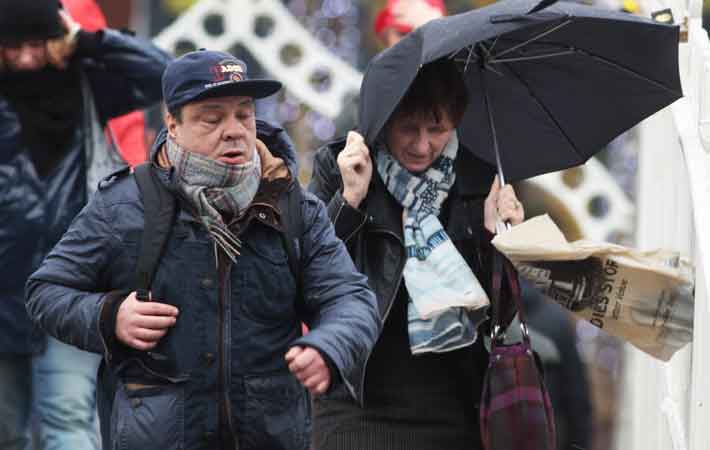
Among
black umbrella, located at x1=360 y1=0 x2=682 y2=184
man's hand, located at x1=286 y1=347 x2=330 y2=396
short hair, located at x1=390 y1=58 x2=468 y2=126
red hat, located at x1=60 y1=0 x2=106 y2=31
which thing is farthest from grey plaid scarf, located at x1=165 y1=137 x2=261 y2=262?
red hat, located at x1=60 y1=0 x2=106 y2=31

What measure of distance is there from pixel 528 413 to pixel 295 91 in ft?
14.4

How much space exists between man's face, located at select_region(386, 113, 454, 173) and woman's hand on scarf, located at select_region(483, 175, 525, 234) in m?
0.20

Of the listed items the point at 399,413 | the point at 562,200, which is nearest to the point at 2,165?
the point at 399,413

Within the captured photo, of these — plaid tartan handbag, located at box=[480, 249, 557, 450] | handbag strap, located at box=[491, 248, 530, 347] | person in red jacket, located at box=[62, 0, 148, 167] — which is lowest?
plaid tartan handbag, located at box=[480, 249, 557, 450]

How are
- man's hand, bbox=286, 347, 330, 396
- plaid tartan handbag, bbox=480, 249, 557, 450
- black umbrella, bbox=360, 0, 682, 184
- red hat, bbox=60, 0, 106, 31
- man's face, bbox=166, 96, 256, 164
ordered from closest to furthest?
man's hand, bbox=286, 347, 330, 396
man's face, bbox=166, 96, 256, 164
plaid tartan handbag, bbox=480, 249, 557, 450
black umbrella, bbox=360, 0, 682, 184
red hat, bbox=60, 0, 106, 31

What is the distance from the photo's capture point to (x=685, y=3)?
6418 millimetres

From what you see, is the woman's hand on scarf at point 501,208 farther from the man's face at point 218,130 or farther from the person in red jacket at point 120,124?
the person in red jacket at point 120,124

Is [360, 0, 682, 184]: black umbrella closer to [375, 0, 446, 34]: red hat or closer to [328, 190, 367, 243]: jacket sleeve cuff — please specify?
[328, 190, 367, 243]: jacket sleeve cuff

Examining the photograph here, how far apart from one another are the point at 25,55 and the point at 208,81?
8.54ft

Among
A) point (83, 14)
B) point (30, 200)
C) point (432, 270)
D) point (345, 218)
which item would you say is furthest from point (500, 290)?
point (83, 14)

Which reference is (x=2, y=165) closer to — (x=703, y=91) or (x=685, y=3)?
(x=685, y=3)

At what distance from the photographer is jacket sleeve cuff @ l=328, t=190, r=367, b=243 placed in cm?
516

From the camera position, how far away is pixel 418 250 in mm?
5270

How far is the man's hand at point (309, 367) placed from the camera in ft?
13.8
